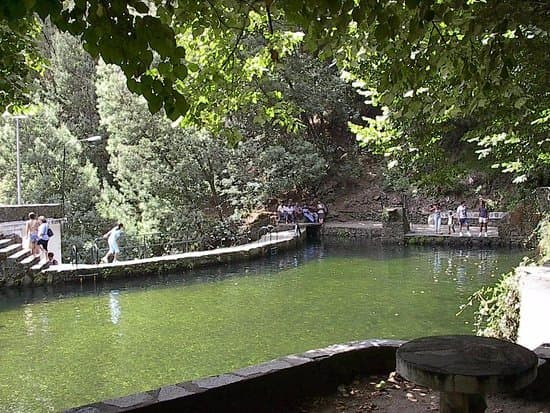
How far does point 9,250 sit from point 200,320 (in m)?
6.41

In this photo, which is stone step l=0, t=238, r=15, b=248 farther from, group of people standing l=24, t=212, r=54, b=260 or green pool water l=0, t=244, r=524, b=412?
green pool water l=0, t=244, r=524, b=412

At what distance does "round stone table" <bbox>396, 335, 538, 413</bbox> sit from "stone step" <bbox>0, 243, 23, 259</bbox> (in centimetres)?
1324

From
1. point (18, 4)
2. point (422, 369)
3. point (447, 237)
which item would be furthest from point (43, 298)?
point (447, 237)

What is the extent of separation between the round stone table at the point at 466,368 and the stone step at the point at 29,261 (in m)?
13.3

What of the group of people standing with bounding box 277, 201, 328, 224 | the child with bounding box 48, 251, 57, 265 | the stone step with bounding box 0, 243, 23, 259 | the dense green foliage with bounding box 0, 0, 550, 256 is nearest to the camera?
the dense green foliage with bounding box 0, 0, 550, 256

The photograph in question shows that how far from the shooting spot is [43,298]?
14.3 m

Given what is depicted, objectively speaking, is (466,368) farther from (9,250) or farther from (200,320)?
(9,250)

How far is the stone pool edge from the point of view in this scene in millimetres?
4254

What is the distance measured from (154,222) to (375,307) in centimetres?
1195

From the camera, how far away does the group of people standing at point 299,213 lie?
29.6 metres

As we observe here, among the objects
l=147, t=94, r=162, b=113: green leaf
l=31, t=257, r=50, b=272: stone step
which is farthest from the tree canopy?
l=31, t=257, r=50, b=272: stone step

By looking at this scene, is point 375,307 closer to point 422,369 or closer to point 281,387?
point 281,387

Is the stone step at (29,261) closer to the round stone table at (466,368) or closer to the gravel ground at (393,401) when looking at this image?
the gravel ground at (393,401)

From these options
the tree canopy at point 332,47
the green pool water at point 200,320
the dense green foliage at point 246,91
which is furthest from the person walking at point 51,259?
the tree canopy at point 332,47
